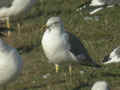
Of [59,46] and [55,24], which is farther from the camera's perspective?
[55,24]

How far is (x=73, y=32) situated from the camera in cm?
1988

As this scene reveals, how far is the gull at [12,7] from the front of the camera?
70.2ft

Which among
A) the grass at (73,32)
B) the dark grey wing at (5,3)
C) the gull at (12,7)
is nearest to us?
the grass at (73,32)

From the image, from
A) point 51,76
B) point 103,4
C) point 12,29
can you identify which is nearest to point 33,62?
point 51,76

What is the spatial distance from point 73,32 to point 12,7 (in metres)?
3.57

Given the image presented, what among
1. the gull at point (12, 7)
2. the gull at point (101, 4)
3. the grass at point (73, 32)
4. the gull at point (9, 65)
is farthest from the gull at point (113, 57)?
the gull at point (101, 4)

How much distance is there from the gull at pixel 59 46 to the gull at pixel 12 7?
7595mm

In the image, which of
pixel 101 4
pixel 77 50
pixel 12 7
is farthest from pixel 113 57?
pixel 101 4

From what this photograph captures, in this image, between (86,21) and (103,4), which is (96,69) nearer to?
(86,21)

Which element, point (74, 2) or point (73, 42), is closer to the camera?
point (73, 42)

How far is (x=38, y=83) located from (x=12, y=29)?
25.4 ft

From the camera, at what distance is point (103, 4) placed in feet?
76.8

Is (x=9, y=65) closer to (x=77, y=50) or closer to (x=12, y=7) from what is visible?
(x=77, y=50)

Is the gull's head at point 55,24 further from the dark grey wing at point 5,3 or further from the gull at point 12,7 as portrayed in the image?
the dark grey wing at point 5,3
